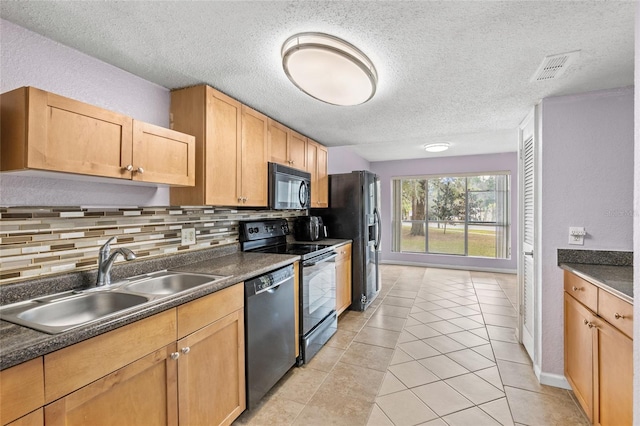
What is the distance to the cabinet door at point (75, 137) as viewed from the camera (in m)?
1.18

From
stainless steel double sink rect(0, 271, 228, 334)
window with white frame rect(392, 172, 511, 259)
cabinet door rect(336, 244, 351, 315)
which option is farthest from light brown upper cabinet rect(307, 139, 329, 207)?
window with white frame rect(392, 172, 511, 259)

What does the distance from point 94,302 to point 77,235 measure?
0.37 meters

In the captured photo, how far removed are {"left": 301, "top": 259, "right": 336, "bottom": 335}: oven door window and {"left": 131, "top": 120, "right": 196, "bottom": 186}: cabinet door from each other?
45.5 inches

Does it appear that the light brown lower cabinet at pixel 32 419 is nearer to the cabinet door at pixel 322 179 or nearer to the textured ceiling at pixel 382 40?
the textured ceiling at pixel 382 40

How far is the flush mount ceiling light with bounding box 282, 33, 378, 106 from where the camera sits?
146 cm

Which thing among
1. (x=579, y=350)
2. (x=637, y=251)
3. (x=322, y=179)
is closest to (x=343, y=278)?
(x=322, y=179)

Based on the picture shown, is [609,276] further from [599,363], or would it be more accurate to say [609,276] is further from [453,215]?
[453,215]

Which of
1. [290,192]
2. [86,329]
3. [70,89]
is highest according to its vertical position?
[70,89]

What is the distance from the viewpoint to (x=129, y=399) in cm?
115

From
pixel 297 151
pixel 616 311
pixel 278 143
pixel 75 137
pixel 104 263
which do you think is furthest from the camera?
pixel 297 151

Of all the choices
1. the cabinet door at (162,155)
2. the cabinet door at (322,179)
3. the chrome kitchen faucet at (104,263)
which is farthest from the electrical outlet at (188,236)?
the cabinet door at (322,179)

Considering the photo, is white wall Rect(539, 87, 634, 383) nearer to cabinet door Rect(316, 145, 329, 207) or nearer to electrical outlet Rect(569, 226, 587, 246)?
electrical outlet Rect(569, 226, 587, 246)

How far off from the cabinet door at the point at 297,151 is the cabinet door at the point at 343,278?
3.39 ft

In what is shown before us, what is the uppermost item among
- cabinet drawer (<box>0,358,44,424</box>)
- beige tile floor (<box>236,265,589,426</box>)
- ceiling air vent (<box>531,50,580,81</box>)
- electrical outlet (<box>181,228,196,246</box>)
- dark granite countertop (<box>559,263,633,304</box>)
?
ceiling air vent (<box>531,50,580,81</box>)
